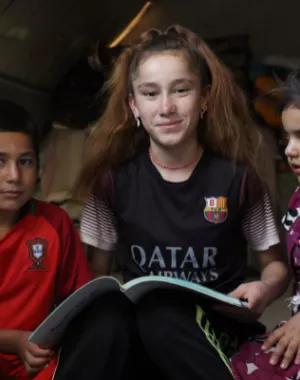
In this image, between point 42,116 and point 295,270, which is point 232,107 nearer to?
point 295,270

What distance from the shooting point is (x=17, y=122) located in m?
0.94

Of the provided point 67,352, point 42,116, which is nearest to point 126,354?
point 67,352

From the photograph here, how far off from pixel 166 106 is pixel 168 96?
0.02 meters

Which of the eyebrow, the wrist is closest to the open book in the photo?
the wrist

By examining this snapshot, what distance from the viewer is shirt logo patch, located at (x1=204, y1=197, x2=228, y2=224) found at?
97cm

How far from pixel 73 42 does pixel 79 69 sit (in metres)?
0.10

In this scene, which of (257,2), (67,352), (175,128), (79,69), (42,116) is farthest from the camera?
(257,2)

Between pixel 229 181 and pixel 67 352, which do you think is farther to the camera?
pixel 229 181

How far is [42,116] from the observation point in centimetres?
202

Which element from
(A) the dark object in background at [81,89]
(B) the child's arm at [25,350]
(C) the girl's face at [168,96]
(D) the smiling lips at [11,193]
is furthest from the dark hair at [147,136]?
(A) the dark object in background at [81,89]

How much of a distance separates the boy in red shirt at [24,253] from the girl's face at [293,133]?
0.38 metres

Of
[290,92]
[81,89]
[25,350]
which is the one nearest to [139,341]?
[25,350]

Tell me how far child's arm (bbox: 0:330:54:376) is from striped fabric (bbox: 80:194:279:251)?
20cm

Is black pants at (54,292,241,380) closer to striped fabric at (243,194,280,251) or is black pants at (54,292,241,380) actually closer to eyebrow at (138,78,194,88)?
striped fabric at (243,194,280,251)
